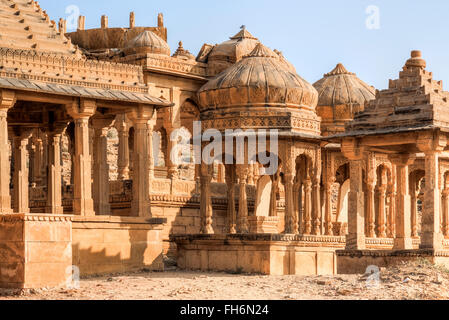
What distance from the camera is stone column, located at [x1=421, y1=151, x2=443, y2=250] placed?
26438 mm

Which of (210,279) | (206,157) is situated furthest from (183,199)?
(210,279)

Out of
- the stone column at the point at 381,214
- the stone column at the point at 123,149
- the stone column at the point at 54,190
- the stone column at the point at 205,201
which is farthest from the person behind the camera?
the stone column at the point at 123,149

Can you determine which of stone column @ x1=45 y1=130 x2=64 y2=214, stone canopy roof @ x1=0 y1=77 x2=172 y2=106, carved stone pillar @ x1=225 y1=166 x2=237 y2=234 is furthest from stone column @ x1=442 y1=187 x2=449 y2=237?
stone column @ x1=45 y1=130 x2=64 y2=214

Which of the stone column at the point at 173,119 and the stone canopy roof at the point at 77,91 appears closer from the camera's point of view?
the stone canopy roof at the point at 77,91

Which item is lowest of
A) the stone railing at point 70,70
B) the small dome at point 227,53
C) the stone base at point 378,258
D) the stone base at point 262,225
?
the stone base at point 378,258

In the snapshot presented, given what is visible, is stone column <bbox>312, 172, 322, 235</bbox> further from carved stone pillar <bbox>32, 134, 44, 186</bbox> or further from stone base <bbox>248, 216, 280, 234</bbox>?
carved stone pillar <bbox>32, 134, 44, 186</bbox>

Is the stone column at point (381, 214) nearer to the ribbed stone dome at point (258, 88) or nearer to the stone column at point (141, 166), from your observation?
the ribbed stone dome at point (258, 88)

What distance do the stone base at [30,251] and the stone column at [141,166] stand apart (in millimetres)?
6614

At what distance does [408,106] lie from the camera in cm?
2750

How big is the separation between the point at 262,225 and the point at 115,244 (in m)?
4.02

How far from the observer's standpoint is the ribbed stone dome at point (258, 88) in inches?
1182

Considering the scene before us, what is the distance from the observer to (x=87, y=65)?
28.5 m

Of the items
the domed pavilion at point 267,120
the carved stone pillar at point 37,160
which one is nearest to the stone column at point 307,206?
the domed pavilion at point 267,120
